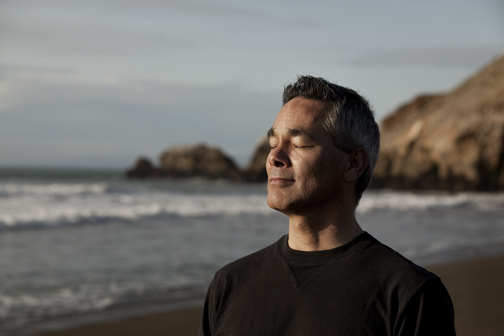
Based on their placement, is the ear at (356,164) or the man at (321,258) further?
the ear at (356,164)

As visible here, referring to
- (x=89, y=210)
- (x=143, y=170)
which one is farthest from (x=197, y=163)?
(x=89, y=210)

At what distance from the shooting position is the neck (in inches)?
65.4

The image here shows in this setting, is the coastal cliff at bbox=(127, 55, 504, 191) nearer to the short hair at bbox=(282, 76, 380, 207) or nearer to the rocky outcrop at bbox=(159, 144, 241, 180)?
the rocky outcrop at bbox=(159, 144, 241, 180)

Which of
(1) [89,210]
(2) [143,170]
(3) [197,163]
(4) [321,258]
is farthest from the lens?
(2) [143,170]

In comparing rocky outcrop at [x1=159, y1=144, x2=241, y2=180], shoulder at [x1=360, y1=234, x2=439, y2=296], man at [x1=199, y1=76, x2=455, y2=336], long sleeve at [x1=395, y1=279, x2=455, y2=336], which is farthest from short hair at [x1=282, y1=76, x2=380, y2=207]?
rocky outcrop at [x1=159, y1=144, x2=241, y2=180]

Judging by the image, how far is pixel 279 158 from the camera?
1686 millimetres

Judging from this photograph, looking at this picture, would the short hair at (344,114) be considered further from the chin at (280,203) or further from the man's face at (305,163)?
the chin at (280,203)

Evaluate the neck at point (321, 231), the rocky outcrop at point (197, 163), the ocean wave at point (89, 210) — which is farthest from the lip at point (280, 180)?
the rocky outcrop at point (197, 163)

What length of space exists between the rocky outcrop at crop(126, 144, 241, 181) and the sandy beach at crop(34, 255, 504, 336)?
50.8m

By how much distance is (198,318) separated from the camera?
5.36 m

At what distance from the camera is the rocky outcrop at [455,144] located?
32781mm

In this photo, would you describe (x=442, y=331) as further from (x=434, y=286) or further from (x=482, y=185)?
(x=482, y=185)

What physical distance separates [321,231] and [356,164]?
0.26 metres

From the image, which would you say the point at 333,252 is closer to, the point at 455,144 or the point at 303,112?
the point at 303,112
